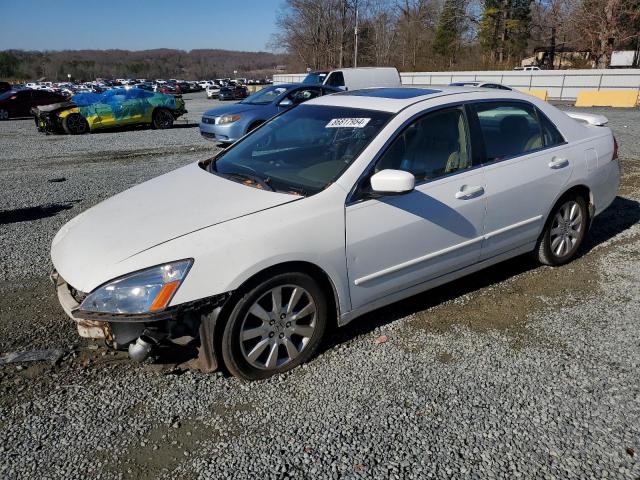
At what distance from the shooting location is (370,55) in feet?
230

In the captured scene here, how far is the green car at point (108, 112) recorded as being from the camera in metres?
15.6

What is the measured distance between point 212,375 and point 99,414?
637 millimetres

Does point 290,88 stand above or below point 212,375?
above

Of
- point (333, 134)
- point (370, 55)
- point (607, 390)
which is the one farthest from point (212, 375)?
point (370, 55)

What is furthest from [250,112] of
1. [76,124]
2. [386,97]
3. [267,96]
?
[386,97]

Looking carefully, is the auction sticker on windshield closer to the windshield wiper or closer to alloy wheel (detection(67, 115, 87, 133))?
the windshield wiper

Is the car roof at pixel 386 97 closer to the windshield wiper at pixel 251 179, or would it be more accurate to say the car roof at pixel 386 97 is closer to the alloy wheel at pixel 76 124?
the windshield wiper at pixel 251 179

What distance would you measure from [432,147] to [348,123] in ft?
2.02

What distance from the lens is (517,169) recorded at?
153 inches

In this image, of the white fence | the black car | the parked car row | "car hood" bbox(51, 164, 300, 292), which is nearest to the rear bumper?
the parked car row

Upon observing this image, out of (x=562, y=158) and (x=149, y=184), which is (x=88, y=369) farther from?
(x=562, y=158)

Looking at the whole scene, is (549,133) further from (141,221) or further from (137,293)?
(137,293)

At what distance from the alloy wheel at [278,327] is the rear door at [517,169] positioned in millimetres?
1596

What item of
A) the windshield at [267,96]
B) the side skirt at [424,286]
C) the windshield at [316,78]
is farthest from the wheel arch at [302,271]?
the windshield at [316,78]
